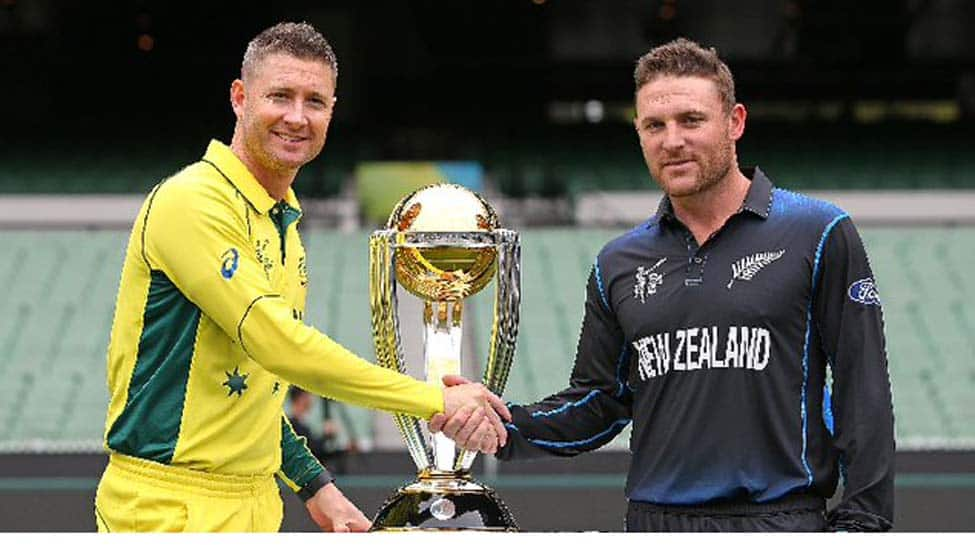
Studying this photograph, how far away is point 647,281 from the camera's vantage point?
2.40m

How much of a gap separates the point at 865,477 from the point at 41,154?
60.2ft

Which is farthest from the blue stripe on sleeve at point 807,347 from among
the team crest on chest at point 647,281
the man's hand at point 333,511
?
the man's hand at point 333,511

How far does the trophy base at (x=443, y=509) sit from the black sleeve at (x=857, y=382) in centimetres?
48

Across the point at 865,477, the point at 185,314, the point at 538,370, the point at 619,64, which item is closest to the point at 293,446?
the point at 185,314

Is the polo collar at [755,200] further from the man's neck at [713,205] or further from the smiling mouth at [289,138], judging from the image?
the smiling mouth at [289,138]

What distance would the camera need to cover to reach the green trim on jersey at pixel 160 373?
223cm

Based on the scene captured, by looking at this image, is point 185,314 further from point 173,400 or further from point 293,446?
point 293,446

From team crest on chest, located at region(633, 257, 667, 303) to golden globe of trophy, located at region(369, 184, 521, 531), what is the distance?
7.6 inches

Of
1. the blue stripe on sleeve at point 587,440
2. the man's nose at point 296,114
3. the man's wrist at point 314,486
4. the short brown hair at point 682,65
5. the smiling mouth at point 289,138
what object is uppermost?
the short brown hair at point 682,65

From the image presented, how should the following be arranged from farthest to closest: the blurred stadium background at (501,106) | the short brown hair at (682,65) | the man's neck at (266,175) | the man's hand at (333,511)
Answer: the blurred stadium background at (501,106) < the man's hand at (333,511) < the man's neck at (266,175) < the short brown hair at (682,65)

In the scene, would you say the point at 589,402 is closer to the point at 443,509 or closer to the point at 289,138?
the point at 443,509

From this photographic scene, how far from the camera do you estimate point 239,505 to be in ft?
7.63

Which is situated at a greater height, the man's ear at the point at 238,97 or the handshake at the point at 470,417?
the man's ear at the point at 238,97

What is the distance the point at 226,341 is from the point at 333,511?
0.50m
